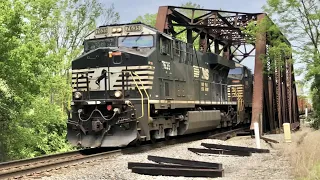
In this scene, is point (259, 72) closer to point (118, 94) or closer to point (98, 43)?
point (98, 43)

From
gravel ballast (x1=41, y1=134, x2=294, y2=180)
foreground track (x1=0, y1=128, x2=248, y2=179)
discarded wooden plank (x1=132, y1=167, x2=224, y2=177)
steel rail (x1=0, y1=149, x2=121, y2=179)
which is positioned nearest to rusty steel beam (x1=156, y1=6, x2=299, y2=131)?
foreground track (x1=0, y1=128, x2=248, y2=179)

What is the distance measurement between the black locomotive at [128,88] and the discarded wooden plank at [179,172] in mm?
3395

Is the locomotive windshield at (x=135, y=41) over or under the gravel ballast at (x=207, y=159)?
over

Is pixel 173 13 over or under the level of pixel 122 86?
over

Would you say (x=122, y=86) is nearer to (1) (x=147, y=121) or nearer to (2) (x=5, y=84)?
(1) (x=147, y=121)

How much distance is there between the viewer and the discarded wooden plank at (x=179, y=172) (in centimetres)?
818

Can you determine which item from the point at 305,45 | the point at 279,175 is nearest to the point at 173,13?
the point at 305,45

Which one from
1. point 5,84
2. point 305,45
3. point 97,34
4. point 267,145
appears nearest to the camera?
point 97,34

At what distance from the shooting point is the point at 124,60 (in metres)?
12.9

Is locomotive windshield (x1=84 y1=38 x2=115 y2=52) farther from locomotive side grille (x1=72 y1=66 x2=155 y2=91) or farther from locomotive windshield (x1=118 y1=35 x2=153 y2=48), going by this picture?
locomotive side grille (x1=72 y1=66 x2=155 y2=91)

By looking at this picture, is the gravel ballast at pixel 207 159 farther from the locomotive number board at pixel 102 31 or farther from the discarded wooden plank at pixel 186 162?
the locomotive number board at pixel 102 31

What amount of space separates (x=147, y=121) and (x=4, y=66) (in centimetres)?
672

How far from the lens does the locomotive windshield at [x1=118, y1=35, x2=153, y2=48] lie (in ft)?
44.3

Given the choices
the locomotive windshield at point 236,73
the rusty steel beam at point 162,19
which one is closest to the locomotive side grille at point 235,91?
the locomotive windshield at point 236,73
